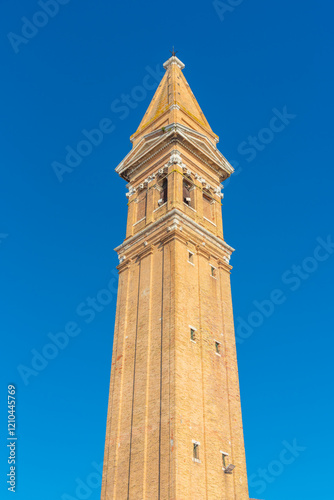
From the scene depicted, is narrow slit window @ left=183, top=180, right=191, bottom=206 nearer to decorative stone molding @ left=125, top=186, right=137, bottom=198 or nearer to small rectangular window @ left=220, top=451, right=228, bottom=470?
decorative stone molding @ left=125, top=186, right=137, bottom=198

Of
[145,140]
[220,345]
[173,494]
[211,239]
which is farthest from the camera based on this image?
[145,140]

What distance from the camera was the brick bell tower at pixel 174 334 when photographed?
2859cm

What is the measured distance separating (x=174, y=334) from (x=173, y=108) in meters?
20.6

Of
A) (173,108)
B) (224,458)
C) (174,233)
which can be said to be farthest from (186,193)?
(224,458)

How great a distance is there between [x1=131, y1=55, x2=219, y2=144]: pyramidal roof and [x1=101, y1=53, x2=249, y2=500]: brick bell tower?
0.75 feet

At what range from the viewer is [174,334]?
3141 centimetres

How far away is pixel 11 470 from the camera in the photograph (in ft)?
94.2

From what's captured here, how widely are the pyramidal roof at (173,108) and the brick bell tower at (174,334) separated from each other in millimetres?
229

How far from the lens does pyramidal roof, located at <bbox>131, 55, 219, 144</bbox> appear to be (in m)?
44.8

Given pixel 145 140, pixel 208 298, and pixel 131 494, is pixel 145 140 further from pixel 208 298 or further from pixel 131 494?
pixel 131 494

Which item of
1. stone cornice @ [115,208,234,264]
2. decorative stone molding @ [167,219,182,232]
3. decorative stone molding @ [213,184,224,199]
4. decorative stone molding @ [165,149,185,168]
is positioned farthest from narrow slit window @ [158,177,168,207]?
decorative stone molding @ [167,219,182,232]

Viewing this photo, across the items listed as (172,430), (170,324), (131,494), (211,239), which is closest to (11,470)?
(131,494)

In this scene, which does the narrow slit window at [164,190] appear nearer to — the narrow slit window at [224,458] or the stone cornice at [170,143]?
the stone cornice at [170,143]

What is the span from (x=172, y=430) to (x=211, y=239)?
15.1m
